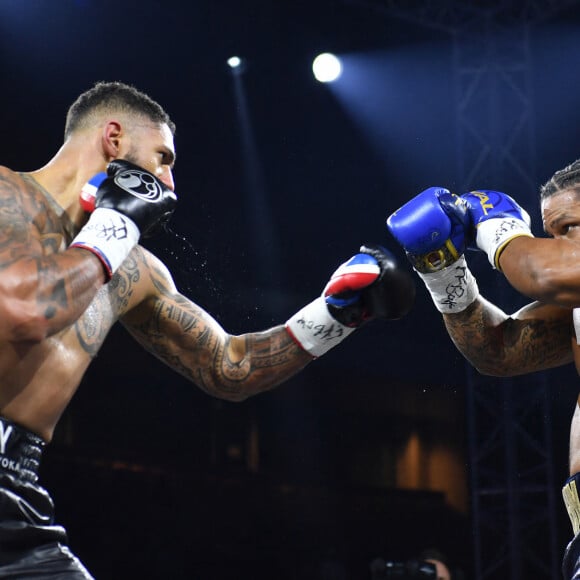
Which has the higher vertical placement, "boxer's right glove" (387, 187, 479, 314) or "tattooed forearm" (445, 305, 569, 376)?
"boxer's right glove" (387, 187, 479, 314)

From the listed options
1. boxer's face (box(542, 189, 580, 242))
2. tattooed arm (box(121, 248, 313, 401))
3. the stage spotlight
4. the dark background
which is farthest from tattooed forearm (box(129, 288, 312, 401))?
the stage spotlight

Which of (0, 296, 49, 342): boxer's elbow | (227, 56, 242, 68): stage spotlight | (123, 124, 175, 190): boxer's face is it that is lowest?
(0, 296, 49, 342): boxer's elbow

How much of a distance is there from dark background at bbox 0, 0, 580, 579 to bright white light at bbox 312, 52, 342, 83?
0.28 ft

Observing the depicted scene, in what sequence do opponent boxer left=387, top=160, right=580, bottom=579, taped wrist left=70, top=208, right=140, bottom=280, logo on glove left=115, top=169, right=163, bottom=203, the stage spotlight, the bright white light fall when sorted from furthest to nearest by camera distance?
the bright white light
the stage spotlight
opponent boxer left=387, top=160, right=580, bottom=579
logo on glove left=115, top=169, right=163, bottom=203
taped wrist left=70, top=208, right=140, bottom=280

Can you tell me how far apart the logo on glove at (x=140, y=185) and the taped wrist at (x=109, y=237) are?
8 centimetres

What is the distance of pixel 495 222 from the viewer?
91.0 inches

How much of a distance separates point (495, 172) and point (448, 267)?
14.6 ft

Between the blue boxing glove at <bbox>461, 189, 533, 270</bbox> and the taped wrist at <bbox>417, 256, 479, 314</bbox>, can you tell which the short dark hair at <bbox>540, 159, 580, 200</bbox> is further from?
the taped wrist at <bbox>417, 256, 479, 314</bbox>

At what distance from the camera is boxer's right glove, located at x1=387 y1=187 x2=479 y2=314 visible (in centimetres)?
234

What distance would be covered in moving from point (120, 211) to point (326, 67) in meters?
5.82

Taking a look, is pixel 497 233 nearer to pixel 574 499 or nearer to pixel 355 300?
pixel 355 300

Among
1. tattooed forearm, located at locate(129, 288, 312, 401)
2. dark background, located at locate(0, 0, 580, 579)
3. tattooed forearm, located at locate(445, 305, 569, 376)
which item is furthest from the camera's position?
dark background, located at locate(0, 0, 580, 579)

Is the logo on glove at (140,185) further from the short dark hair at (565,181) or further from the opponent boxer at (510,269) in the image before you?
the short dark hair at (565,181)

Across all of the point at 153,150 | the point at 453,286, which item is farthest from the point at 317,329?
the point at 153,150
